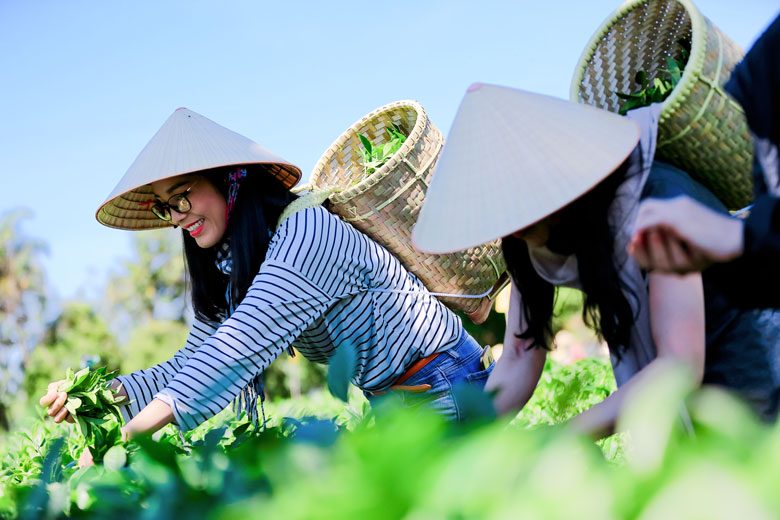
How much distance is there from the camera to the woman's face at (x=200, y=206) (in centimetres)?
256

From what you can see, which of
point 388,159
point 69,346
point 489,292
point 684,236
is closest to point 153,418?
point 388,159

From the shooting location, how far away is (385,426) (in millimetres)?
805

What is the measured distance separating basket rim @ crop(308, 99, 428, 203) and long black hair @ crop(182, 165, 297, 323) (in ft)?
0.73

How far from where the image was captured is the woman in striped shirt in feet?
7.18

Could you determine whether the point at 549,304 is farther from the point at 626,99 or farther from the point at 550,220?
the point at 626,99

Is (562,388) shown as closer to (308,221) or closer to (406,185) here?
(406,185)

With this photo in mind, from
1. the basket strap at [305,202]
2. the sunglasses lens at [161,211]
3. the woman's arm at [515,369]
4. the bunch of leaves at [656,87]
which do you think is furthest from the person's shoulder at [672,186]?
the sunglasses lens at [161,211]

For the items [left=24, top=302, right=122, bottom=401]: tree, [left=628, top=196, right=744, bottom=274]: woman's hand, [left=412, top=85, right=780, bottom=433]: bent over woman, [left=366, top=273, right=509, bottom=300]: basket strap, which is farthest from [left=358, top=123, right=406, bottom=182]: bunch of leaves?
[left=24, top=302, right=122, bottom=401]: tree

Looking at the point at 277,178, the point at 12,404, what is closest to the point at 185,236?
the point at 277,178

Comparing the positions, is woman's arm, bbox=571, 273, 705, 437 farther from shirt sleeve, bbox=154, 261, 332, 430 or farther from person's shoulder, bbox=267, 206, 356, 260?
person's shoulder, bbox=267, 206, 356, 260

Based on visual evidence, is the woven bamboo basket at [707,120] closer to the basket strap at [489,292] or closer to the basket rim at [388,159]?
the basket rim at [388,159]

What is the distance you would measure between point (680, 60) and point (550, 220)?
763 mm

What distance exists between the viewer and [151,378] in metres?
2.75

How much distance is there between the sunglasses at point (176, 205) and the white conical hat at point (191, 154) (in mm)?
97
